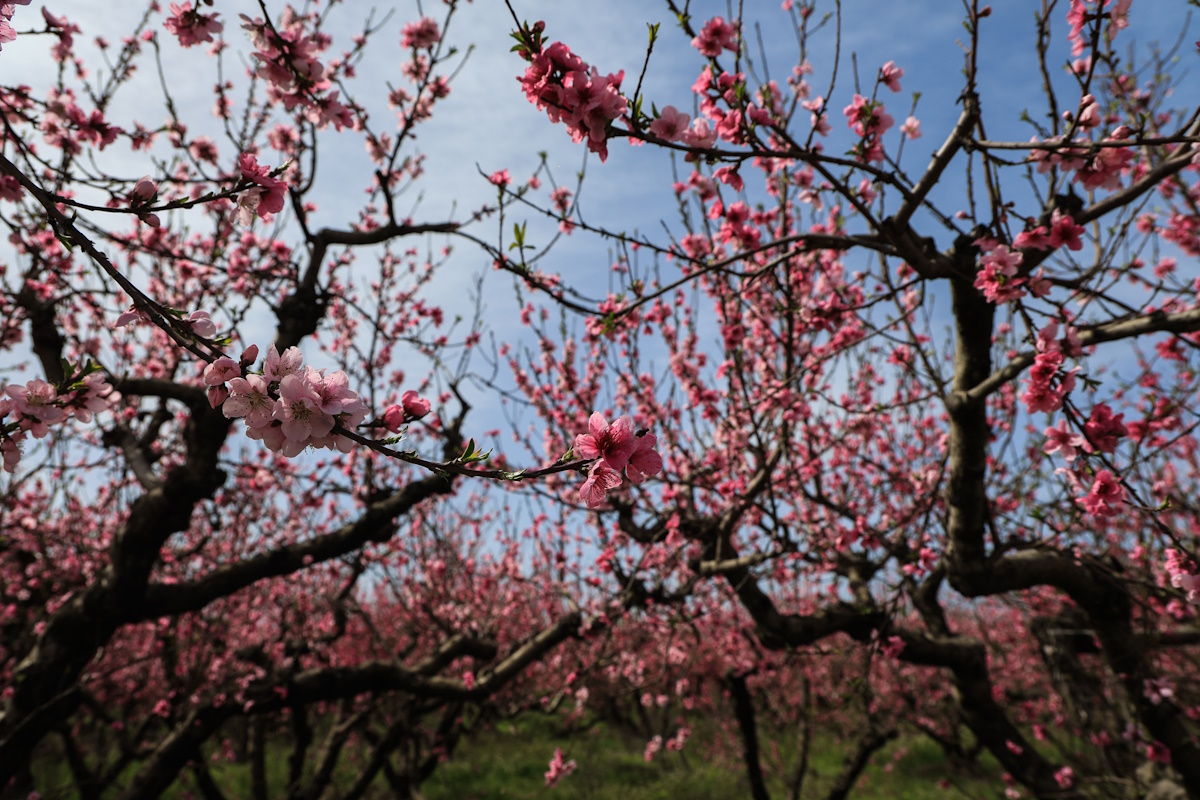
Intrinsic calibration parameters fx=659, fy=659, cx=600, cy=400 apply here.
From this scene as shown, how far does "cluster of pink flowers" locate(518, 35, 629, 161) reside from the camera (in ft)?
6.79

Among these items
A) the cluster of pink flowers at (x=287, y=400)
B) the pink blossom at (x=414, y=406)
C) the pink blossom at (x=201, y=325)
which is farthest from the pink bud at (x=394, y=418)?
the pink blossom at (x=201, y=325)

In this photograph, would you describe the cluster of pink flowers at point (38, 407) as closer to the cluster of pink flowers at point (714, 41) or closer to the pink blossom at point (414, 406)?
the pink blossom at point (414, 406)

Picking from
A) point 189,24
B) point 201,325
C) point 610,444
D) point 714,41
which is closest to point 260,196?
point 201,325

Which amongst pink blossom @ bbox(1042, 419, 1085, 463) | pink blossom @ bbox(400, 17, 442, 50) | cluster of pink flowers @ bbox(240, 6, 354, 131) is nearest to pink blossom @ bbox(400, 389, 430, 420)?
cluster of pink flowers @ bbox(240, 6, 354, 131)

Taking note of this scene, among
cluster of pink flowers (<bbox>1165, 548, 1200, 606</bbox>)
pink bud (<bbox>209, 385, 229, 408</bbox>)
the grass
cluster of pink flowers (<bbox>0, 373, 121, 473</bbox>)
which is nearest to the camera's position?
pink bud (<bbox>209, 385, 229, 408</bbox>)

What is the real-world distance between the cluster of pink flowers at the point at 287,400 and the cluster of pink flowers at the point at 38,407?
109 cm

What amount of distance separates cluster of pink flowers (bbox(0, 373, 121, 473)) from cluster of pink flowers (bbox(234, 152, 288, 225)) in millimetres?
834

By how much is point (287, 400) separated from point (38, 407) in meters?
1.40

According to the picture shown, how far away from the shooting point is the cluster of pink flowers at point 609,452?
5.05 feet

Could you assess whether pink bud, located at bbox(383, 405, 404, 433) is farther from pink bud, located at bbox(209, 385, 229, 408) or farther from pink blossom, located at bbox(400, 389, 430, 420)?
pink bud, located at bbox(209, 385, 229, 408)

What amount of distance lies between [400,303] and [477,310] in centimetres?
187

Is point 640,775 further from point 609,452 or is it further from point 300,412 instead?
point 300,412

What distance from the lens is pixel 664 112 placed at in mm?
2389

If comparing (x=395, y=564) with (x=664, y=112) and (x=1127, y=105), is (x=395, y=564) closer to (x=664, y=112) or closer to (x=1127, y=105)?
(x=664, y=112)
